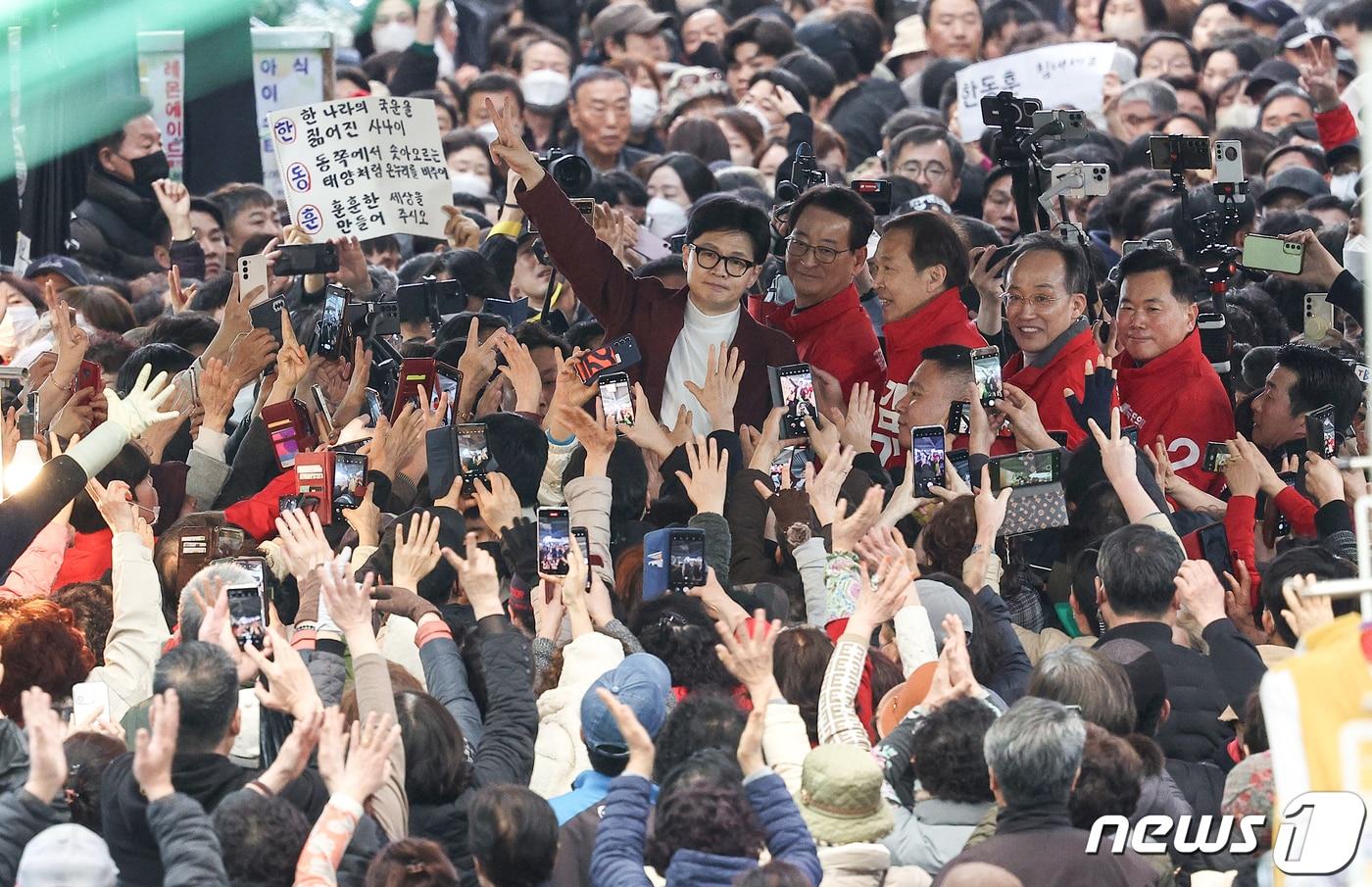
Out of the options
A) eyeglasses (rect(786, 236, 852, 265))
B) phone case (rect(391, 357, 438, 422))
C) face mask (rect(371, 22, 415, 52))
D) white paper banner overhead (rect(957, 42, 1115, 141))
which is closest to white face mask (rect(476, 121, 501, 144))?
face mask (rect(371, 22, 415, 52))

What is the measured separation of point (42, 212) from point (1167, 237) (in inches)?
198

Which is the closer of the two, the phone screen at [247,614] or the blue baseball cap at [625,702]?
the blue baseball cap at [625,702]

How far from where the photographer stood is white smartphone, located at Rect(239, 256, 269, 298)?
7.66 meters

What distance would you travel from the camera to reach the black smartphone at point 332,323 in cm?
759

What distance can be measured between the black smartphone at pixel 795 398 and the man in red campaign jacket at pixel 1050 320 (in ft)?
2.85

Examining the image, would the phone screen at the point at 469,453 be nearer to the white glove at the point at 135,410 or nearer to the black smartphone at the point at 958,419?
the white glove at the point at 135,410

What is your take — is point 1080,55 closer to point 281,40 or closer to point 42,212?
point 281,40

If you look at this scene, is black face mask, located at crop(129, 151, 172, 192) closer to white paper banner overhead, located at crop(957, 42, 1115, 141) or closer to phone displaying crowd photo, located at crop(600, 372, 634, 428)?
white paper banner overhead, located at crop(957, 42, 1115, 141)

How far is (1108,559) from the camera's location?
17.6 feet

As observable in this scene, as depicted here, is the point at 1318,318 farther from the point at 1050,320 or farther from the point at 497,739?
the point at 497,739

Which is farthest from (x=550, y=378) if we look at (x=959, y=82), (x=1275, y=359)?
(x=959, y=82)

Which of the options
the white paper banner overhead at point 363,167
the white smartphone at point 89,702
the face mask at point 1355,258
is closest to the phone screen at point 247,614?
the white smartphone at point 89,702

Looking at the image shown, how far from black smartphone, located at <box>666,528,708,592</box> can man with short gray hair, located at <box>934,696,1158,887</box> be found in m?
1.46

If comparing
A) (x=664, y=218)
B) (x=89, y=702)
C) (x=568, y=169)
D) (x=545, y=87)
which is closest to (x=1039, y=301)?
(x=568, y=169)
